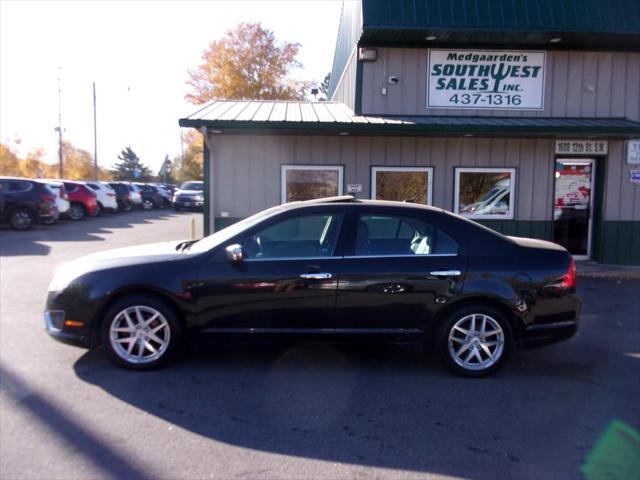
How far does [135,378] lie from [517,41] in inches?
390

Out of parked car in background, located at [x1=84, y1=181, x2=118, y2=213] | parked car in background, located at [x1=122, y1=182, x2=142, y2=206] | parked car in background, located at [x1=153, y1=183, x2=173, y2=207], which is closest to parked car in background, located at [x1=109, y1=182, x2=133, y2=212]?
parked car in background, located at [x1=122, y1=182, x2=142, y2=206]

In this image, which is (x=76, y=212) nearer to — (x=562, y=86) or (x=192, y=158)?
(x=562, y=86)

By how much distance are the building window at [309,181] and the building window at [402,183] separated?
0.76 meters

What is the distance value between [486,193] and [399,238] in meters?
6.76

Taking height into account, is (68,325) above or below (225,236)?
below

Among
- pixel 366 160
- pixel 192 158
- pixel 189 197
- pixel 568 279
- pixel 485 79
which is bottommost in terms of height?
pixel 568 279

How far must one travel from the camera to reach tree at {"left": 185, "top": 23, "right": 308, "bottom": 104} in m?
35.7

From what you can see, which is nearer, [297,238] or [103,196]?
[297,238]

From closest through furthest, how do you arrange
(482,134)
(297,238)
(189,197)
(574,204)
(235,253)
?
(235,253), (297,238), (482,134), (574,204), (189,197)

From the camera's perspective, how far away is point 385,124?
9.94m

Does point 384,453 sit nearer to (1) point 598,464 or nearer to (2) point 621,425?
(1) point 598,464

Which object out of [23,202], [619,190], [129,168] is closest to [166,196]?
[23,202]

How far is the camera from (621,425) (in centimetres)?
409

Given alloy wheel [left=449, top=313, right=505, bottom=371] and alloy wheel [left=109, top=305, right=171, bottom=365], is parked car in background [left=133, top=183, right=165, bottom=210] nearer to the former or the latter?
alloy wheel [left=109, top=305, right=171, bottom=365]
